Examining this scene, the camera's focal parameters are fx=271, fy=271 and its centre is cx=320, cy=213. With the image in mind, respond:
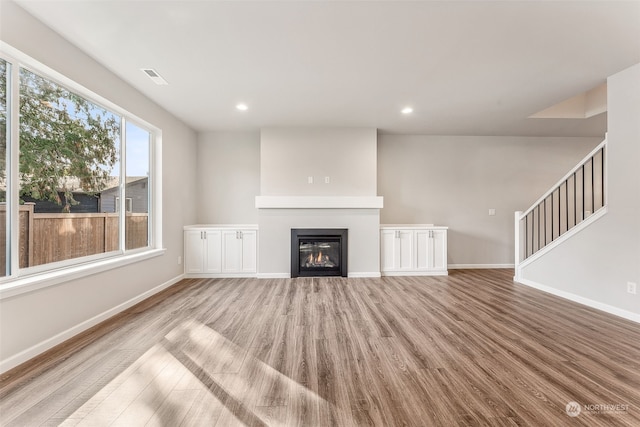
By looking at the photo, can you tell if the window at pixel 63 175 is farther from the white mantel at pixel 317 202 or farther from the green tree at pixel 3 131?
the white mantel at pixel 317 202

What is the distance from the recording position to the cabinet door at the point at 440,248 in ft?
16.4

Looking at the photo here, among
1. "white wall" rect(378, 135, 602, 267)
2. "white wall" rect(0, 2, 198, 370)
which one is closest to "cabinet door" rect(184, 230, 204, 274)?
"white wall" rect(0, 2, 198, 370)

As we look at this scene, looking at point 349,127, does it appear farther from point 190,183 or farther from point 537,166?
point 537,166

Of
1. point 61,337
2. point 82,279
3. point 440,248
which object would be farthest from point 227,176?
point 440,248

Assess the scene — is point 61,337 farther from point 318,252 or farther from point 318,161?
point 318,161

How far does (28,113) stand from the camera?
222 centimetres

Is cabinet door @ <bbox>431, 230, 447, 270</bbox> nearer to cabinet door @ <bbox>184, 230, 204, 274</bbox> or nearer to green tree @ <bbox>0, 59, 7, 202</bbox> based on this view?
cabinet door @ <bbox>184, 230, 204, 274</bbox>

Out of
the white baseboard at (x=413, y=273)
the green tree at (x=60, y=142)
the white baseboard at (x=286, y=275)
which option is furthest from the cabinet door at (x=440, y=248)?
the green tree at (x=60, y=142)

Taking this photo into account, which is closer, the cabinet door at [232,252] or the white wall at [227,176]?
the cabinet door at [232,252]

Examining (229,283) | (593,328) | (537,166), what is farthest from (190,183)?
(537,166)

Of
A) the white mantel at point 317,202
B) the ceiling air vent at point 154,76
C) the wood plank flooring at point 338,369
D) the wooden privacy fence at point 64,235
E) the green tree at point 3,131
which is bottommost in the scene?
the wood plank flooring at point 338,369

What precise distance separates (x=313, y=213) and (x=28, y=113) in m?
3.60

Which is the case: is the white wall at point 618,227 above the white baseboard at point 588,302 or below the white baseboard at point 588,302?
above

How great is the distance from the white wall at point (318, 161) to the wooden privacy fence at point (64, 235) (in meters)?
2.28
